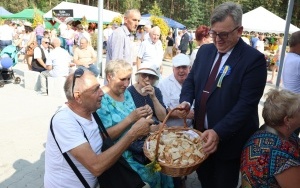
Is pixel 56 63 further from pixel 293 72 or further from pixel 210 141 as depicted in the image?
pixel 210 141

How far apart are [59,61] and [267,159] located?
6.42 m

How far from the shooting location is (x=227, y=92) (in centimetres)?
218

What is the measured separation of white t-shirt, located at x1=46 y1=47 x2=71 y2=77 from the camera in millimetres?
7312

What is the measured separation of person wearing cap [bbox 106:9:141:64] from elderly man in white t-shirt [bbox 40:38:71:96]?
287 centimetres

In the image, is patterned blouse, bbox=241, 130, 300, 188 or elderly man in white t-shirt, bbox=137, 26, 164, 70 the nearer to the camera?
patterned blouse, bbox=241, 130, 300, 188

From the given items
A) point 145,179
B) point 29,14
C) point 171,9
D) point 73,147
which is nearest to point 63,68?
point 145,179

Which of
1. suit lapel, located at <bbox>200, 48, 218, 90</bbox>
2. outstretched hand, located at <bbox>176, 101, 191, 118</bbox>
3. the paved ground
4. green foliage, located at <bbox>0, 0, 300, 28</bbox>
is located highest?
green foliage, located at <bbox>0, 0, 300, 28</bbox>

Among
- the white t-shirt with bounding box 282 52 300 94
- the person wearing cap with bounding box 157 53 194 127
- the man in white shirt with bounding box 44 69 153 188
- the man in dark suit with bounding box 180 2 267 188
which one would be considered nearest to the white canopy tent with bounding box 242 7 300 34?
the white t-shirt with bounding box 282 52 300 94

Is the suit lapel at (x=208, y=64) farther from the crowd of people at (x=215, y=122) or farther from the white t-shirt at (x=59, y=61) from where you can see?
the white t-shirt at (x=59, y=61)

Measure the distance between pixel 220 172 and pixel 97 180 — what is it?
1.03m

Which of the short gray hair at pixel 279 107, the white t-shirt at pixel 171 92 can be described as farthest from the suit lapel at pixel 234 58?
the white t-shirt at pixel 171 92

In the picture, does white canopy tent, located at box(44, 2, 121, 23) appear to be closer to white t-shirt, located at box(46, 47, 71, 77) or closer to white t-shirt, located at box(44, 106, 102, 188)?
white t-shirt, located at box(46, 47, 71, 77)

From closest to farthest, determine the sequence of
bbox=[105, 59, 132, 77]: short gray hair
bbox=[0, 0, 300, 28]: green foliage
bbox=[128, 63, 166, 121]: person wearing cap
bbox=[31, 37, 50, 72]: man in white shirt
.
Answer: bbox=[105, 59, 132, 77]: short gray hair < bbox=[128, 63, 166, 121]: person wearing cap < bbox=[31, 37, 50, 72]: man in white shirt < bbox=[0, 0, 300, 28]: green foliage

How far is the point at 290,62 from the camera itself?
3.77m
